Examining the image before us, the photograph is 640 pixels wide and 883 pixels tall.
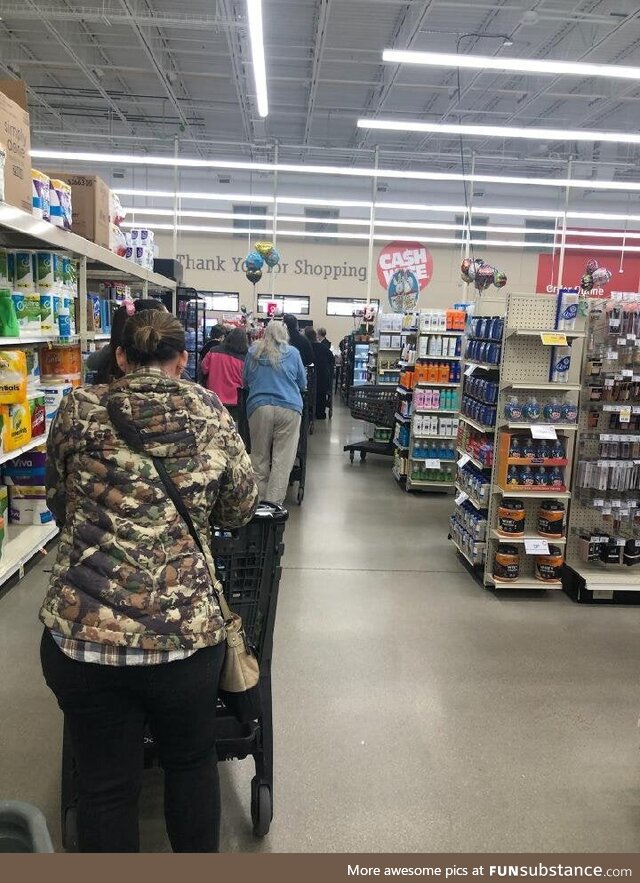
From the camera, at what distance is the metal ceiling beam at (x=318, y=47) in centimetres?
901

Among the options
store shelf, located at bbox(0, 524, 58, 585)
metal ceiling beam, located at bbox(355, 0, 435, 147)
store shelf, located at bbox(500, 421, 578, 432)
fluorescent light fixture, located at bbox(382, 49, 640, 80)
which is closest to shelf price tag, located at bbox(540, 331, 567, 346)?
store shelf, located at bbox(500, 421, 578, 432)

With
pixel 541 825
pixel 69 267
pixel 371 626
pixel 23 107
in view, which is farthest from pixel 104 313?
pixel 541 825

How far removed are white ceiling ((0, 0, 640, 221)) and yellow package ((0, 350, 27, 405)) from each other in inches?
270

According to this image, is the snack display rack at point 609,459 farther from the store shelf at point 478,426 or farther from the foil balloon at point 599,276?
the foil balloon at point 599,276

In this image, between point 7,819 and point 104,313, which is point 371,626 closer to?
point 7,819

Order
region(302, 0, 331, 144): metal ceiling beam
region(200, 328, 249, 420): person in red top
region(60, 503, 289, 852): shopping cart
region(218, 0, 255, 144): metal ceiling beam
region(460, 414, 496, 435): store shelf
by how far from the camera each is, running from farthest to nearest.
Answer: region(218, 0, 255, 144): metal ceiling beam < region(302, 0, 331, 144): metal ceiling beam < region(200, 328, 249, 420): person in red top < region(460, 414, 496, 435): store shelf < region(60, 503, 289, 852): shopping cart

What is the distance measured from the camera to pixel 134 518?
1526 millimetres

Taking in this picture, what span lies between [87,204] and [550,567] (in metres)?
4.35

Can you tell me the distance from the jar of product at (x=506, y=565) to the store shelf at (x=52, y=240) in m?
3.46

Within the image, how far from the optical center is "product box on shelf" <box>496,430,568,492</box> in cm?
435

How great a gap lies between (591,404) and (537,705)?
2.11 meters

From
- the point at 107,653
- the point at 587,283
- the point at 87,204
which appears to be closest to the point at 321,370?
the point at 587,283

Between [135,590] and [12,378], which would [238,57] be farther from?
[135,590]

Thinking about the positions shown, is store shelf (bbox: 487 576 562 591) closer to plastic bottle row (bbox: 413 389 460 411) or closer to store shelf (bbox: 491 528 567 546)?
store shelf (bbox: 491 528 567 546)
